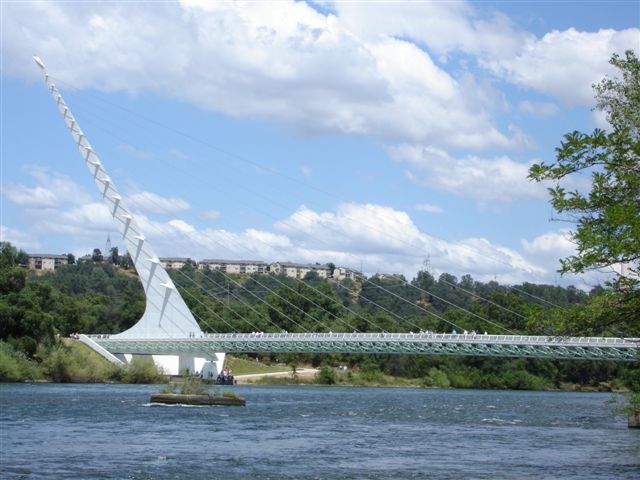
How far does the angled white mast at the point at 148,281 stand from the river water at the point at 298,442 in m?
37.0

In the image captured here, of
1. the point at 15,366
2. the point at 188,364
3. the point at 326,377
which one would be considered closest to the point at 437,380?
the point at 326,377

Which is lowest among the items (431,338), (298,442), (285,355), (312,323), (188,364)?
(298,442)

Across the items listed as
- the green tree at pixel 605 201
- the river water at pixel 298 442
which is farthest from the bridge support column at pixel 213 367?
the green tree at pixel 605 201

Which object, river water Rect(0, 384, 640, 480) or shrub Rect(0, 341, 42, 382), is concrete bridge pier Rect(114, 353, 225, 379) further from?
river water Rect(0, 384, 640, 480)

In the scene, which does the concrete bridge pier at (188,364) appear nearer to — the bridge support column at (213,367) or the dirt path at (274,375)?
the bridge support column at (213,367)

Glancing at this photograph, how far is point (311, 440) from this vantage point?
1335 inches

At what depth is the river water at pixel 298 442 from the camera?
24609mm

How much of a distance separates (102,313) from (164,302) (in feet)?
56.1

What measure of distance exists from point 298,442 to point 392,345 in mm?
49878

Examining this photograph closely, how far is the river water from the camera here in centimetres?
2461

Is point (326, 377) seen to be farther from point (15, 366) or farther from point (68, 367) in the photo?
point (15, 366)

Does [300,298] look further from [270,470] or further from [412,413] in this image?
[270,470]

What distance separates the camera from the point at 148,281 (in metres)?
93.8

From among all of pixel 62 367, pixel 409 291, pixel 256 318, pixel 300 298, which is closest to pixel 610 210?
pixel 62 367
